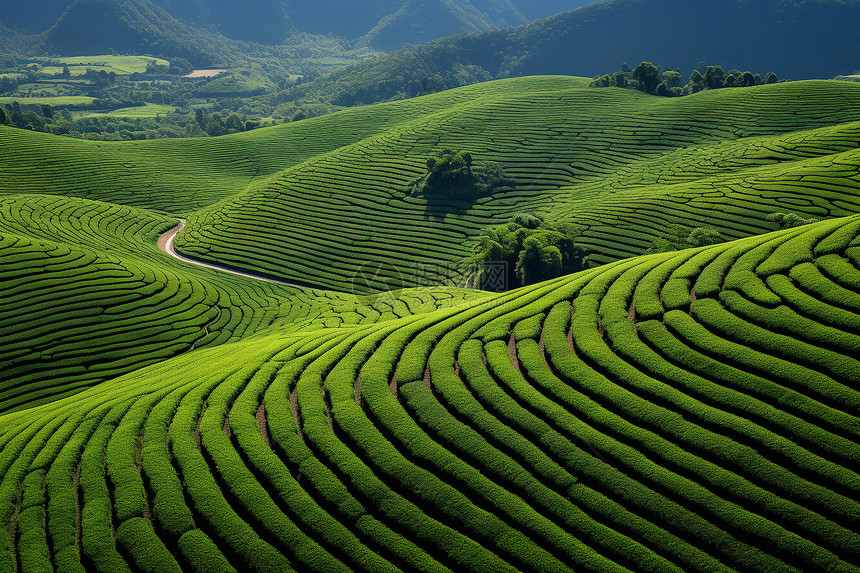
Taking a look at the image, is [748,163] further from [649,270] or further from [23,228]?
[23,228]

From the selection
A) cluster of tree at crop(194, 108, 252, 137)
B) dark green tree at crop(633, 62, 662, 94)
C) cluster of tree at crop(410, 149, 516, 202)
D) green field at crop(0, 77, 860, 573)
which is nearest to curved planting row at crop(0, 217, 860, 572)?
green field at crop(0, 77, 860, 573)

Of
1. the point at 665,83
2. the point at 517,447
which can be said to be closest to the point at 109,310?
the point at 517,447

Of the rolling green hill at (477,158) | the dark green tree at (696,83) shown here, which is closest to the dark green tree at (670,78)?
the dark green tree at (696,83)

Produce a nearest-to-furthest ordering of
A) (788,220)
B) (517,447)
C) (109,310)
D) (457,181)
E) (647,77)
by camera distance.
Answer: (517,447), (109,310), (788,220), (457,181), (647,77)

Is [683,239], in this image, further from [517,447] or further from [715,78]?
[715,78]

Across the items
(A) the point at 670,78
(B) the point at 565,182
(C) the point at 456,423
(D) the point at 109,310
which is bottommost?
(C) the point at 456,423

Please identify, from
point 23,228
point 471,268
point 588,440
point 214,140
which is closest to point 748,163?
point 471,268
